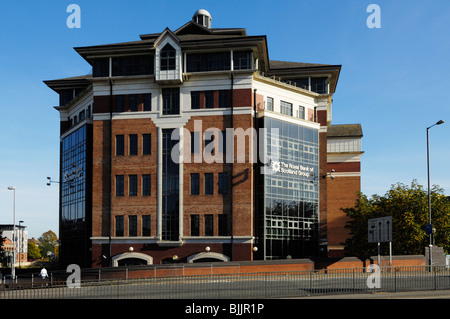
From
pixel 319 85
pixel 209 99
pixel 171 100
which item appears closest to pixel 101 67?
A: pixel 171 100

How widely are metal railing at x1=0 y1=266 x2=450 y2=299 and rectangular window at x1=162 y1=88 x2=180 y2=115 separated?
2433 centimetres

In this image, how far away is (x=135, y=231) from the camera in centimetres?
4841

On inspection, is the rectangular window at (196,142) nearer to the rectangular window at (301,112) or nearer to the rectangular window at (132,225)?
the rectangular window at (132,225)

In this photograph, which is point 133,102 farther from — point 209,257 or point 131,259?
point 209,257

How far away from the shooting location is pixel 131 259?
158 feet

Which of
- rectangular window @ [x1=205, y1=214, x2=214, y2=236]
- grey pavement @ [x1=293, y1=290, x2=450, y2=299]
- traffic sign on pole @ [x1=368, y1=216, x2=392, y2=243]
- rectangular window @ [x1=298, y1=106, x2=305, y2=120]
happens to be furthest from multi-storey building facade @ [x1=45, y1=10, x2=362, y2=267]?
grey pavement @ [x1=293, y1=290, x2=450, y2=299]

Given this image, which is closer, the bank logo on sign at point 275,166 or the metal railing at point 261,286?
the metal railing at point 261,286

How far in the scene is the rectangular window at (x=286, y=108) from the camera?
51312mm

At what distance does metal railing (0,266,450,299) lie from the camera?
2427 centimetres

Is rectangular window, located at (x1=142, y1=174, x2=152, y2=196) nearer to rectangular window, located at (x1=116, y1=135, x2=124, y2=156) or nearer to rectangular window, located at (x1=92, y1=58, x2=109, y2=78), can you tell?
rectangular window, located at (x1=116, y1=135, x2=124, y2=156)

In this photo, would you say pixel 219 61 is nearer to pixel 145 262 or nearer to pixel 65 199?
pixel 145 262

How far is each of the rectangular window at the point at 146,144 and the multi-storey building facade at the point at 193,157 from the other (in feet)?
0.31

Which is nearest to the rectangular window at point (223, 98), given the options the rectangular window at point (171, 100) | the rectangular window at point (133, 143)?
the rectangular window at point (171, 100)
